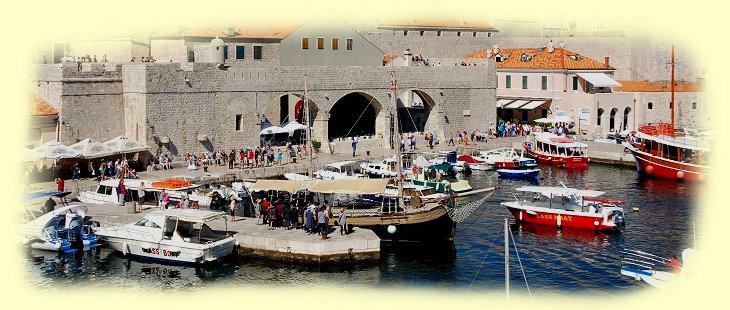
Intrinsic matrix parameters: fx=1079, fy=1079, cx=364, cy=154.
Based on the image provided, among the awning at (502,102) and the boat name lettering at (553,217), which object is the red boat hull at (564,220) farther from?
the awning at (502,102)

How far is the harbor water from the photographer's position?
31859mm

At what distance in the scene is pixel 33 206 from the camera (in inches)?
1526

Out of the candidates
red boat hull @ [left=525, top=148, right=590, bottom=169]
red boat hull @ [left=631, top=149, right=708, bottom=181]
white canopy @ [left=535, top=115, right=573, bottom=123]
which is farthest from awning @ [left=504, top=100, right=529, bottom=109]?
red boat hull @ [left=631, top=149, right=708, bottom=181]

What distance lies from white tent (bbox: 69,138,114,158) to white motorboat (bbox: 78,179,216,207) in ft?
13.2

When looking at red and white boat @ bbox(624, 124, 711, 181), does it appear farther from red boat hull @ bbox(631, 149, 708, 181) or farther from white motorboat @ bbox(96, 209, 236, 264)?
white motorboat @ bbox(96, 209, 236, 264)

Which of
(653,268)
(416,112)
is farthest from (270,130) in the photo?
(653,268)

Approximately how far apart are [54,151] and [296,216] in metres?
14.4

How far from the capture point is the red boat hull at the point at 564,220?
3950cm

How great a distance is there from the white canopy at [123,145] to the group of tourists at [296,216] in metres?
11.7

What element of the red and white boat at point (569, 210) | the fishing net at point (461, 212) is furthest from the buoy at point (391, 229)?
the red and white boat at point (569, 210)

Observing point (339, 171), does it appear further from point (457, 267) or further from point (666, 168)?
point (457, 267)

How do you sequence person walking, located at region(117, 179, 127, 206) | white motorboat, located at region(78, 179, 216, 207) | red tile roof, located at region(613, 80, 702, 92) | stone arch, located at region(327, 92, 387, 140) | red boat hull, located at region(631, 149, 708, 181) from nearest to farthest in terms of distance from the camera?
1. person walking, located at region(117, 179, 127, 206)
2. white motorboat, located at region(78, 179, 216, 207)
3. red boat hull, located at region(631, 149, 708, 181)
4. stone arch, located at region(327, 92, 387, 140)
5. red tile roof, located at region(613, 80, 702, 92)

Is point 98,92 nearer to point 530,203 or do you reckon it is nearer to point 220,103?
point 220,103

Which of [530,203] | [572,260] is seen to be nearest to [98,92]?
[530,203]
